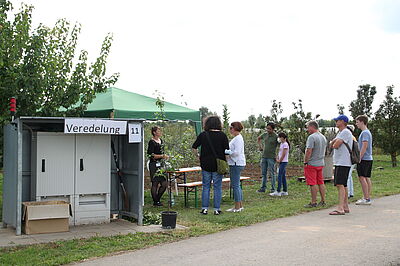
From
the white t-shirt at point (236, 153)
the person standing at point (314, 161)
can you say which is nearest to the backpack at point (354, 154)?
the person standing at point (314, 161)

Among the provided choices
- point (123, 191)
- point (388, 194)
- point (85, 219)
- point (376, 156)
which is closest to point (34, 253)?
point (85, 219)

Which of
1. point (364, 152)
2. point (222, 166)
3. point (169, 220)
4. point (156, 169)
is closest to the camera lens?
point (169, 220)

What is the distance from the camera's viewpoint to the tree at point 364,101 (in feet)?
87.5

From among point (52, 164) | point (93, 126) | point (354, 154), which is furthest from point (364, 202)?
point (52, 164)

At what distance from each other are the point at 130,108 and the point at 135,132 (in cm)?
313

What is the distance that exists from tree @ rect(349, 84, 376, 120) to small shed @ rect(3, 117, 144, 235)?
20247 millimetres

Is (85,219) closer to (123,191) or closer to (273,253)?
(123,191)

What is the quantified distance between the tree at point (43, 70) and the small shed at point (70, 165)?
3.02 feet

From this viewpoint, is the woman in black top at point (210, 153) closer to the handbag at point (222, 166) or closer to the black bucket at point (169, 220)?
the handbag at point (222, 166)

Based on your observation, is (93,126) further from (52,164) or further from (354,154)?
(354,154)

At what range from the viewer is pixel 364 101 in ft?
87.9

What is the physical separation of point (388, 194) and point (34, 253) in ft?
29.8

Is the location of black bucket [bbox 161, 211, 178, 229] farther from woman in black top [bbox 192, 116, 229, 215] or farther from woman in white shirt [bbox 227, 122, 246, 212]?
woman in white shirt [bbox 227, 122, 246, 212]

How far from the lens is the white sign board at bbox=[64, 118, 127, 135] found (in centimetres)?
788
